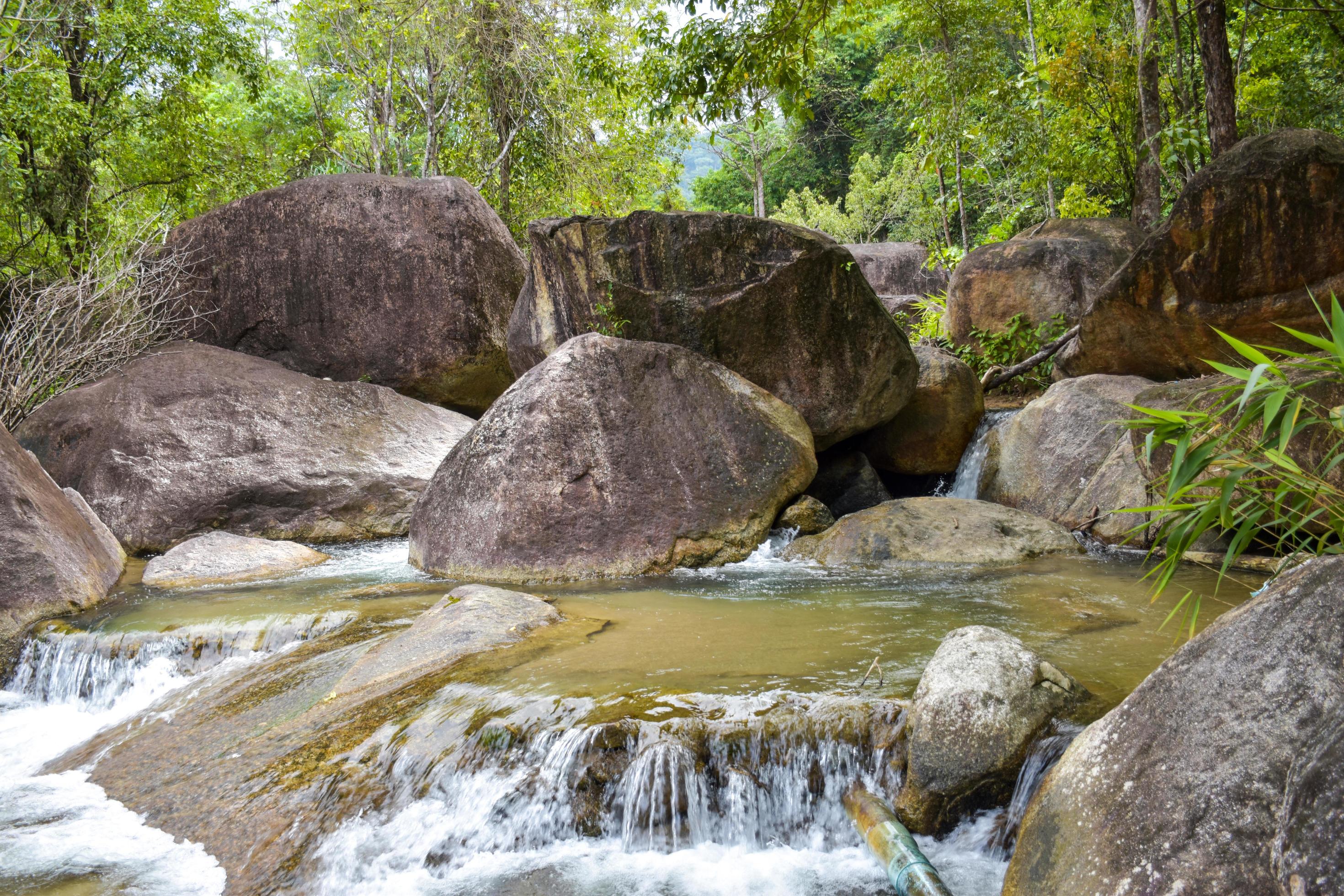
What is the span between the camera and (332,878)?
10.4ft

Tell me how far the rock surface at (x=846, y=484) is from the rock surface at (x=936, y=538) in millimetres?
1432

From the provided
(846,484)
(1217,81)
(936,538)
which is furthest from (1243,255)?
(846,484)

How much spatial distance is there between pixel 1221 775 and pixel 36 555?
273 inches

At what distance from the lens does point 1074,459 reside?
310 inches

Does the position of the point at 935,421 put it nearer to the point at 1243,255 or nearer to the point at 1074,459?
the point at 1074,459

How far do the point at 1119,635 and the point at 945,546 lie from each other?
238 cm

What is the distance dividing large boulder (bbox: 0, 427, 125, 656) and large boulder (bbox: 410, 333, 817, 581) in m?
2.35

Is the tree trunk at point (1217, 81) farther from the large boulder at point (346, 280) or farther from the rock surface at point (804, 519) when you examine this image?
the large boulder at point (346, 280)

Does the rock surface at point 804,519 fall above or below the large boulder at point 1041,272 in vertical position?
below

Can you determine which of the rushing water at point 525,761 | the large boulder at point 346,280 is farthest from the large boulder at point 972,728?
the large boulder at point 346,280

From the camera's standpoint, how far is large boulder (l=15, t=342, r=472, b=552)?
8.38 meters

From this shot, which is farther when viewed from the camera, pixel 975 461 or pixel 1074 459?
pixel 975 461

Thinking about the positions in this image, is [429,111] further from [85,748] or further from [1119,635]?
[1119,635]

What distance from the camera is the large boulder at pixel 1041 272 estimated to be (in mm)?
11031
